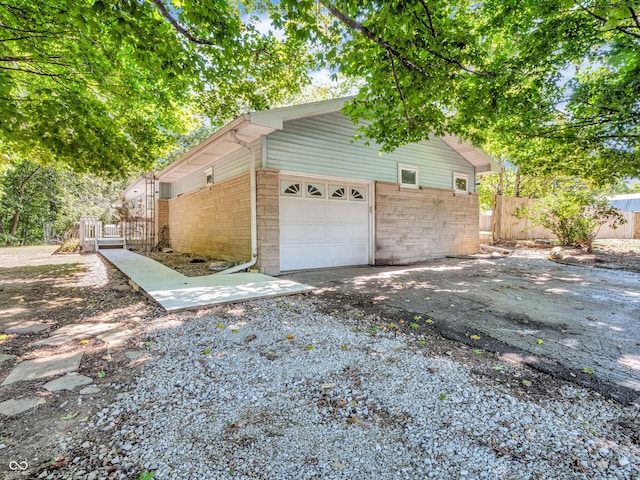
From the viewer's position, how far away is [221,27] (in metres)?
4.41

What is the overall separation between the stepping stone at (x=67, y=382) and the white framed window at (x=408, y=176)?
27.2 ft

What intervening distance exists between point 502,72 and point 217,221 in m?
7.86

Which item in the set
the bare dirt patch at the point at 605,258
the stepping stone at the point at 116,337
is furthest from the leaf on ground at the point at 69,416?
the bare dirt patch at the point at 605,258

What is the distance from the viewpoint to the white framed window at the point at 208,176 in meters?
9.17

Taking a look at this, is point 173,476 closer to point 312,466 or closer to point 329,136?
point 312,466

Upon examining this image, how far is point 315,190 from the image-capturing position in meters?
7.49

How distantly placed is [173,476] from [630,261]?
11466 mm

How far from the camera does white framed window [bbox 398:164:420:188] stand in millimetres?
8930

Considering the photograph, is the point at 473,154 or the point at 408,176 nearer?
the point at 408,176

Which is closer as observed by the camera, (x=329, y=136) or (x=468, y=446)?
(x=468, y=446)

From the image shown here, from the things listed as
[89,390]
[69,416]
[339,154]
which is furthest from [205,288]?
[339,154]

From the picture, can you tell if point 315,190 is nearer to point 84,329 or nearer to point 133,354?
point 84,329

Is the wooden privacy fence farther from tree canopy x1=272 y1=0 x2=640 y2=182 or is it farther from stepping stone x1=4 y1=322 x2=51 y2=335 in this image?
stepping stone x1=4 y1=322 x2=51 y2=335

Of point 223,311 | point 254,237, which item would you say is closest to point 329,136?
point 254,237
